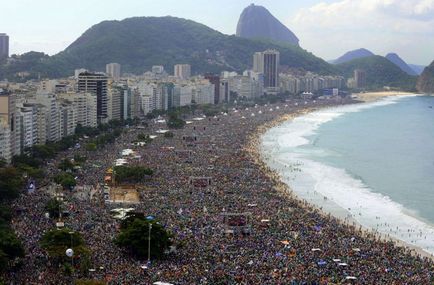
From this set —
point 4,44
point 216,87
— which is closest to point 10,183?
point 216,87

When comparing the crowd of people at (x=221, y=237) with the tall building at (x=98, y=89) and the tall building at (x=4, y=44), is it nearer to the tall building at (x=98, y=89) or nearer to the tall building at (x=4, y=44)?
the tall building at (x=98, y=89)

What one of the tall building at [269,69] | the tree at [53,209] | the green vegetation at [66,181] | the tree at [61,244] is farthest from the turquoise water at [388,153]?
the tall building at [269,69]

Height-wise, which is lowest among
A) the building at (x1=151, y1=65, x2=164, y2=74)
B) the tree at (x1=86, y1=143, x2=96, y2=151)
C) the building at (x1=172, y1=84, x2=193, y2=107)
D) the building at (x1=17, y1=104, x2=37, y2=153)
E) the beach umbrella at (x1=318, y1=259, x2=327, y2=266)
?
the beach umbrella at (x1=318, y1=259, x2=327, y2=266)

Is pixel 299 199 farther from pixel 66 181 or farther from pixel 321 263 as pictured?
Result: pixel 321 263

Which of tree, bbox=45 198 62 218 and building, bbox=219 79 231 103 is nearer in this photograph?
tree, bbox=45 198 62 218

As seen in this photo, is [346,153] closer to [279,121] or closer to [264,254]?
[279,121]

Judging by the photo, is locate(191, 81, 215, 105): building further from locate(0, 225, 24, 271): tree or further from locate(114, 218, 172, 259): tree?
locate(0, 225, 24, 271): tree

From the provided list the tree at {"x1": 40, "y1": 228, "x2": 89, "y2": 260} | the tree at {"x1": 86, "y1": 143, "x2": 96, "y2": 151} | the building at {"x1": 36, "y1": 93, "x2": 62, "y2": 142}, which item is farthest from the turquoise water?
the building at {"x1": 36, "y1": 93, "x2": 62, "y2": 142}
